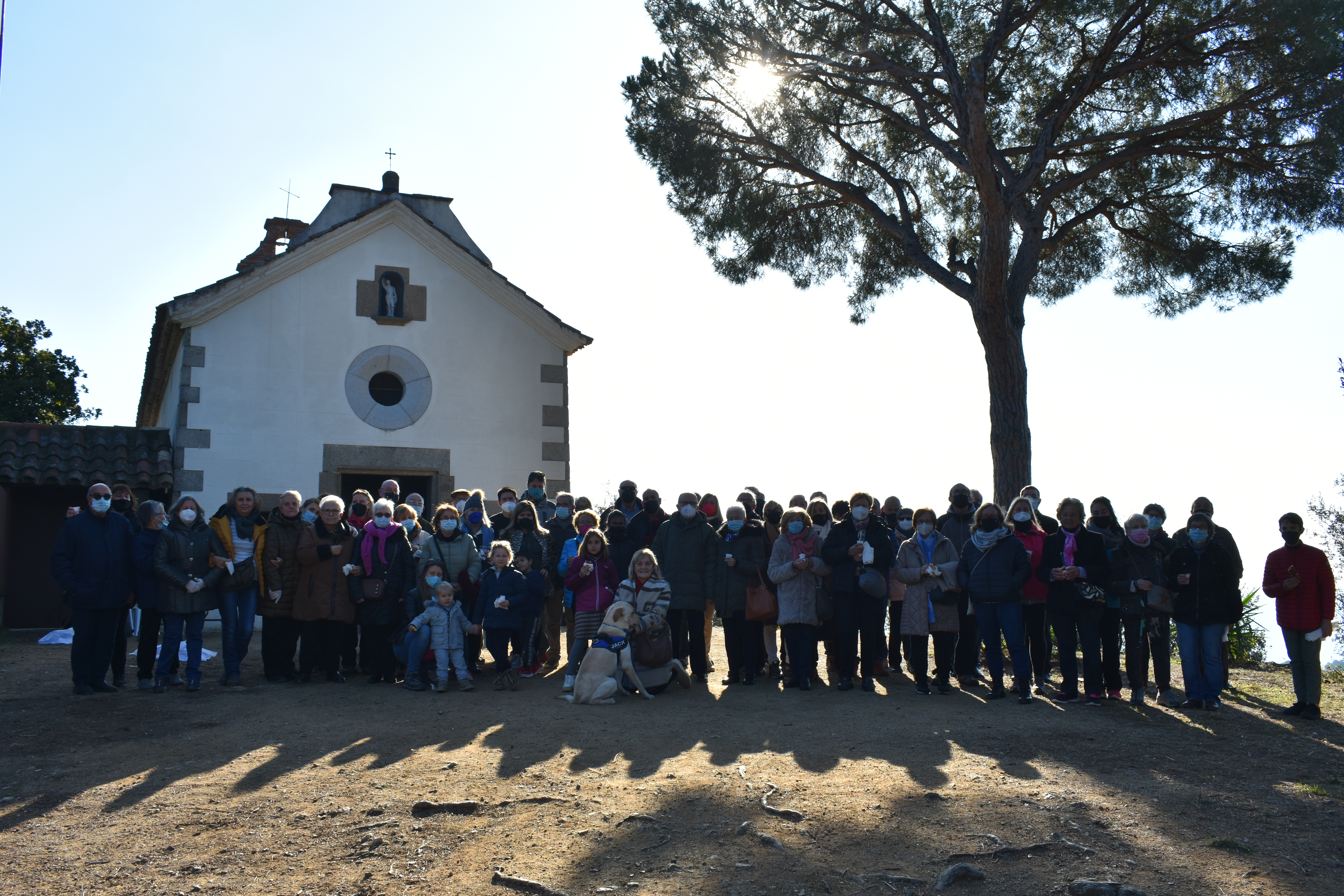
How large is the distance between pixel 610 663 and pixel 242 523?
370 centimetres

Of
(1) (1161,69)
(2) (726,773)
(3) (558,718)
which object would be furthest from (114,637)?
(1) (1161,69)

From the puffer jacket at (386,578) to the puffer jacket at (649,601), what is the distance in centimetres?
213

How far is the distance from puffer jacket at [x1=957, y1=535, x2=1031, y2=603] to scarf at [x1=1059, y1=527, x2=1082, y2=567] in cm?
30

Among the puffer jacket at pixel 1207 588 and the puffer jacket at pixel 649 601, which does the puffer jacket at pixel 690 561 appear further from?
the puffer jacket at pixel 1207 588

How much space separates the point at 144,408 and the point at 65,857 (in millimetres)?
16251

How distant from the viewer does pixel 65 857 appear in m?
4.61

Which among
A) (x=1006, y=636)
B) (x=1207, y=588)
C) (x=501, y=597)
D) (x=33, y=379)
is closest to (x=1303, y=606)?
(x=1207, y=588)

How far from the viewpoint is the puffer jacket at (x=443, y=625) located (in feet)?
28.4

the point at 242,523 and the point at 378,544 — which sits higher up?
the point at 242,523

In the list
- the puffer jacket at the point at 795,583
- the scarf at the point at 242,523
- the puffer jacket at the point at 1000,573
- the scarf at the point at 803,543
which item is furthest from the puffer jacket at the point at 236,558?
the puffer jacket at the point at 1000,573

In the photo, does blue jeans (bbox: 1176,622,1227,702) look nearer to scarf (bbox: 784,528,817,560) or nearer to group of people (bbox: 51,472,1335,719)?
group of people (bbox: 51,472,1335,719)

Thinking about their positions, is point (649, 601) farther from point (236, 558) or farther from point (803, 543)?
Answer: point (236, 558)

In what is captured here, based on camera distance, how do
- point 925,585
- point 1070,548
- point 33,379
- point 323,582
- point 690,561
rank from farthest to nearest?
1. point 33,379
2. point 690,561
3. point 323,582
4. point 925,585
5. point 1070,548

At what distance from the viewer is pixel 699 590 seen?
29.8ft
